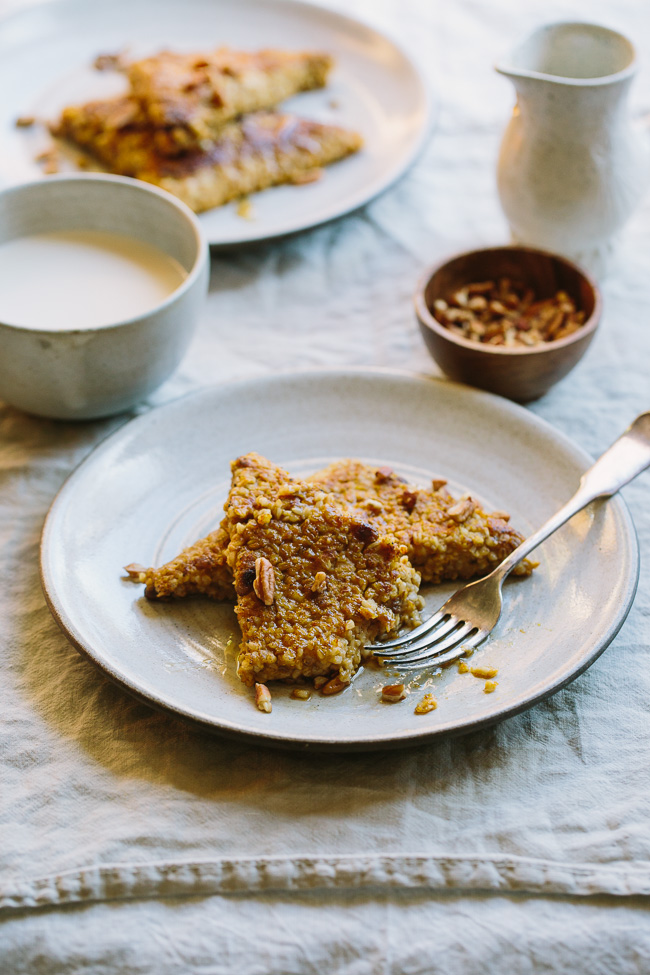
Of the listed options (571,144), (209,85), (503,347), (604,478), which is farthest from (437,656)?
(209,85)

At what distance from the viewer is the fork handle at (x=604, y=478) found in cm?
171

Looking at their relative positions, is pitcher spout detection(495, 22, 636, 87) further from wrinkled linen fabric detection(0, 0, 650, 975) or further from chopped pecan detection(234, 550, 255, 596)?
chopped pecan detection(234, 550, 255, 596)

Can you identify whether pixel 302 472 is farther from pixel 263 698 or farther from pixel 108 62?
pixel 108 62

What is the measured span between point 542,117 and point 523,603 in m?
1.32

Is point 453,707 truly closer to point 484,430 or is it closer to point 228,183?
point 484,430

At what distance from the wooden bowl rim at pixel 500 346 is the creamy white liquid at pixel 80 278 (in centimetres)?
60

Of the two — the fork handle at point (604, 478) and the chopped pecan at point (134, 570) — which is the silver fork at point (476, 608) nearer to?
the fork handle at point (604, 478)

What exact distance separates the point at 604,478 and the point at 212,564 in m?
0.81

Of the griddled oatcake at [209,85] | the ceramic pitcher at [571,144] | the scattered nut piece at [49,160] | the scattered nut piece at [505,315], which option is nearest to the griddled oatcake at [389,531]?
the scattered nut piece at [505,315]

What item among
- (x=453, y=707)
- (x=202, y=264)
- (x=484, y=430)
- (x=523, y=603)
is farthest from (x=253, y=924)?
(x=202, y=264)

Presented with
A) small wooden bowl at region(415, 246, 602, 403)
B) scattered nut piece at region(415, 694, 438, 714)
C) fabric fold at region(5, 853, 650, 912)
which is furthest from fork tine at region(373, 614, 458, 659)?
small wooden bowl at region(415, 246, 602, 403)

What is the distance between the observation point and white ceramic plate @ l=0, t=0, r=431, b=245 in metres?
2.73

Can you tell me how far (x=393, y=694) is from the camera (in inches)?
59.4

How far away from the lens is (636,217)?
2.88 metres
